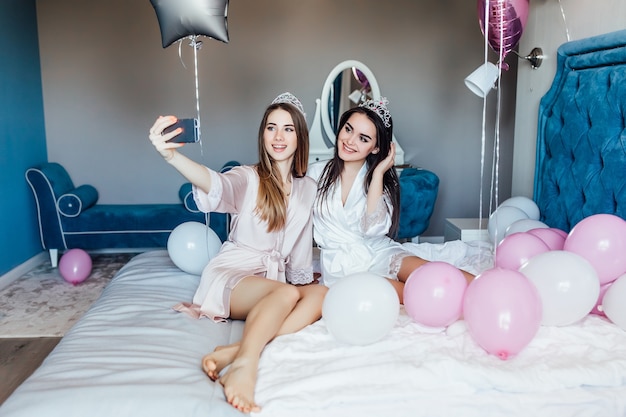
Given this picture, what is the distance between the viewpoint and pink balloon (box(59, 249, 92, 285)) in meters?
3.52

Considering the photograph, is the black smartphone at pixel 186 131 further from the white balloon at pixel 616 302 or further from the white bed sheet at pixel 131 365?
the white balloon at pixel 616 302

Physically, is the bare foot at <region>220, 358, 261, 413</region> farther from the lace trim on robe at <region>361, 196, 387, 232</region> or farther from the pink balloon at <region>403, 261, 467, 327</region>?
the lace trim on robe at <region>361, 196, 387, 232</region>

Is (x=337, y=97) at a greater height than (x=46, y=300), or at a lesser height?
greater

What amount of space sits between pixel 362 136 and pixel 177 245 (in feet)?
2.96

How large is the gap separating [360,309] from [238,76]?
3.41 meters

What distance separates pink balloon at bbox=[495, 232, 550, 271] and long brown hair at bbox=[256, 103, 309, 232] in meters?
0.85

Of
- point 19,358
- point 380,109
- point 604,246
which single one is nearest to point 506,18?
point 380,109

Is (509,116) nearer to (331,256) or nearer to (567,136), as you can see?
(567,136)

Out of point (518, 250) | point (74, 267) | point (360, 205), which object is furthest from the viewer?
point (74, 267)

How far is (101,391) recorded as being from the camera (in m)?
1.30

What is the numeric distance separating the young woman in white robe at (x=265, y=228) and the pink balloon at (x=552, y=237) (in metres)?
0.92

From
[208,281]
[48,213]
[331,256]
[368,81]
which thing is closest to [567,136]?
[331,256]

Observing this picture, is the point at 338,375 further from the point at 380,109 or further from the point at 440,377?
the point at 380,109

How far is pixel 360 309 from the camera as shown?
4.99ft
